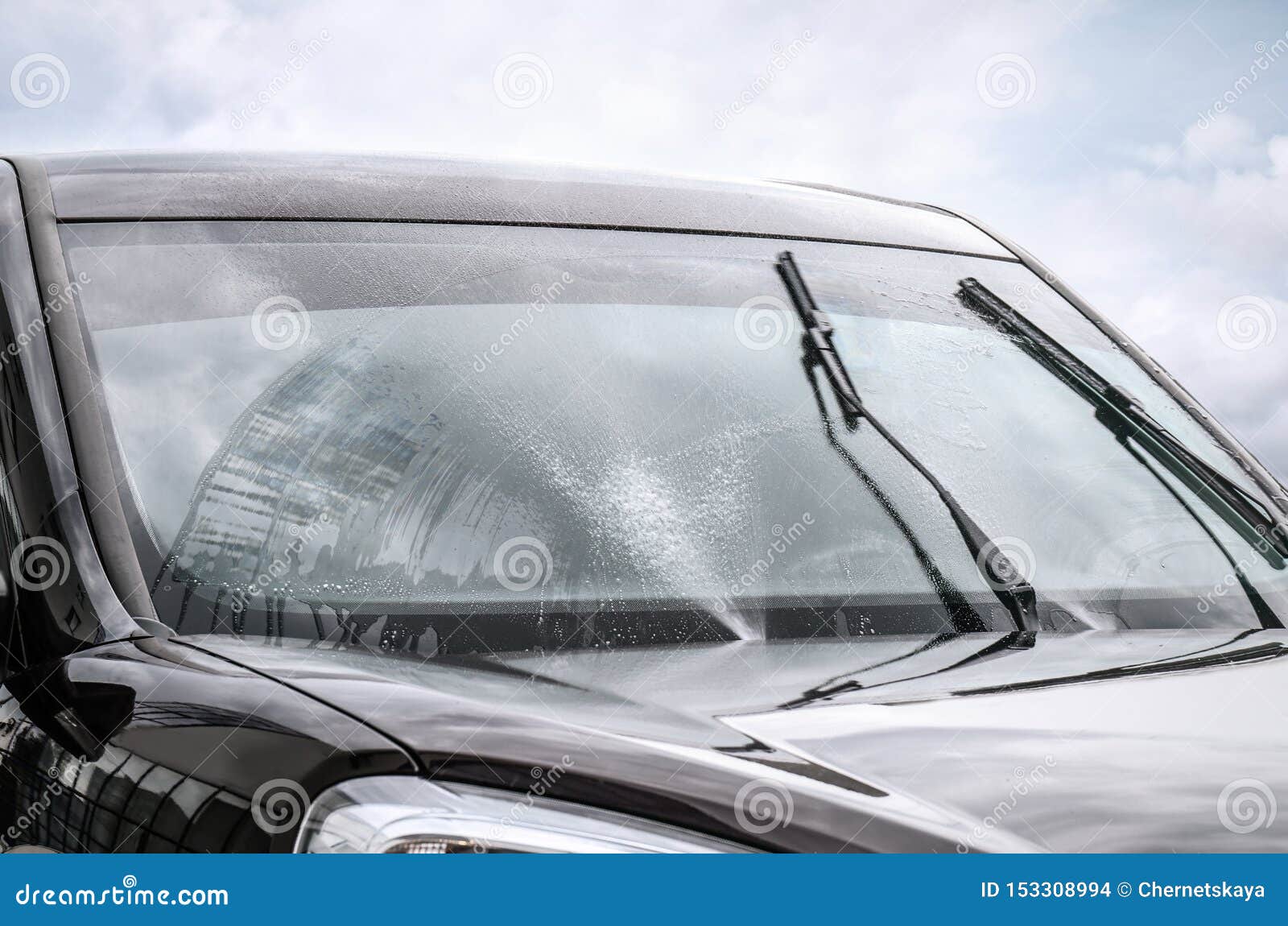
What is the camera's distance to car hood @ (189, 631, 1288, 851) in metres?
0.86

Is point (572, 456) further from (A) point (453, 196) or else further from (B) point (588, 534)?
(A) point (453, 196)

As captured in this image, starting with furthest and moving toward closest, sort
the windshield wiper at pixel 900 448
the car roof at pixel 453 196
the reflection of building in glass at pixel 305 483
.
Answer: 1. the car roof at pixel 453 196
2. the windshield wiper at pixel 900 448
3. the reflection of building in glass at pixel 305 483

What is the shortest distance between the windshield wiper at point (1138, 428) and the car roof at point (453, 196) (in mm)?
196

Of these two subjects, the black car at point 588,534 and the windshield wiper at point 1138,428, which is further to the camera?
the windshield wiper at point 1138,428

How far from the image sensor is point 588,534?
57.2 inches

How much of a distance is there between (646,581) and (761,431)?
367 millimetres

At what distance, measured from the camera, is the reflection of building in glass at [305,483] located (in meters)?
1.38

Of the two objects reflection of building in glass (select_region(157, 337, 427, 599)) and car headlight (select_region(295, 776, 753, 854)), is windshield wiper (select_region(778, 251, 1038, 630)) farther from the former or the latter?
car headlight (select_region(295, 776, 753, 854))

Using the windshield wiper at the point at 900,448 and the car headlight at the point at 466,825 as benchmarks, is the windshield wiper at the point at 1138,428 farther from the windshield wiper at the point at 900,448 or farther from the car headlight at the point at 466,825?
the car headlight at the point at 466,825

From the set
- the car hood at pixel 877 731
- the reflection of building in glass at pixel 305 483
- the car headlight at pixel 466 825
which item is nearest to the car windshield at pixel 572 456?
the reflection of building in glass at pixel 305 483

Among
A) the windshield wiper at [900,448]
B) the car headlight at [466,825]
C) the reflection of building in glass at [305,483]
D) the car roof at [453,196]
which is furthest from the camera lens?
the car roof at [453,196]

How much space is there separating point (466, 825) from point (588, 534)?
632 mm
